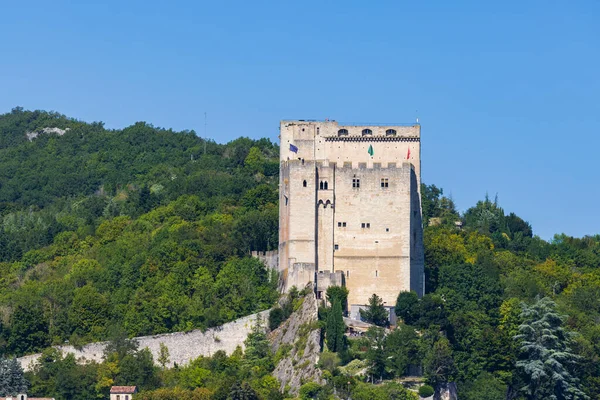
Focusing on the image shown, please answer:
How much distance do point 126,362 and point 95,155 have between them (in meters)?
64.3

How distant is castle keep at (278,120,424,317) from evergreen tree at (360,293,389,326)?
868 millimetres

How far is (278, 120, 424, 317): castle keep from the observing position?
83.4m

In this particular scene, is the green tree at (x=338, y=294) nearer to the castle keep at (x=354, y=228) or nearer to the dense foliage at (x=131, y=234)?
the castle keep at (x=354, y=228)

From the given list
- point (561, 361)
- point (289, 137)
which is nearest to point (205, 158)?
point (289, 137)

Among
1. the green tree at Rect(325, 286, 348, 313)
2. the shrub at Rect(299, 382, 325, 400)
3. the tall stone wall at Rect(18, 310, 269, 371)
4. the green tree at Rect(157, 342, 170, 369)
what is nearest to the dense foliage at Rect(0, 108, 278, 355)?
the tall stone wall at Rect(18, 310, 269, 371)

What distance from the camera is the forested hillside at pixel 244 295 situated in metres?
78.6

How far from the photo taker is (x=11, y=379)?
8044cm

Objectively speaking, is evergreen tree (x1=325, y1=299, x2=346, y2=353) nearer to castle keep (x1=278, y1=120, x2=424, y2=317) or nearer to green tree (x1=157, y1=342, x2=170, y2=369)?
castle keep (x1=278, y1=120, x2=424, y2=317)

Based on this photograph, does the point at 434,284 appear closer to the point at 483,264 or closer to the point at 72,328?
the point at 483,264

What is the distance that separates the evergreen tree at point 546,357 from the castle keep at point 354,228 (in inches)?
277

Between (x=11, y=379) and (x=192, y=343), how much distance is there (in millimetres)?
9641

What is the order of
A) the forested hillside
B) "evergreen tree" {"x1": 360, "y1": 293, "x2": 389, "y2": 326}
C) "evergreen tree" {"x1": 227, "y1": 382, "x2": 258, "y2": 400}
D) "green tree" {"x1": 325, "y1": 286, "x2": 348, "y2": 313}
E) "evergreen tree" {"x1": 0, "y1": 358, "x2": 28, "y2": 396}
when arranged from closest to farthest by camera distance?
"evergreen tree" {"x1": 227, "y1": 382, "x2": 258, "y2": 400}, the forested hillside, "evergreen tree" {"x1": 0, "y1": 358, "x2": 28, "y2": 396}, "evergreen tree" {"x1": 360, "y1": 293, "x2": 389, "y2": 326}, "green tree" {"x1": 325, "y1": 286, "x2": 348, "y2": 313}

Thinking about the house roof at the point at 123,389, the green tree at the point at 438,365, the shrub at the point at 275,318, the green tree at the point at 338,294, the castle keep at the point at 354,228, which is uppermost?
the castle keep at the point at 354,228

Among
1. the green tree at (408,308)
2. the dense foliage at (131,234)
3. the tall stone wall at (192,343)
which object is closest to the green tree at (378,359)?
the green tree at (408,308)
